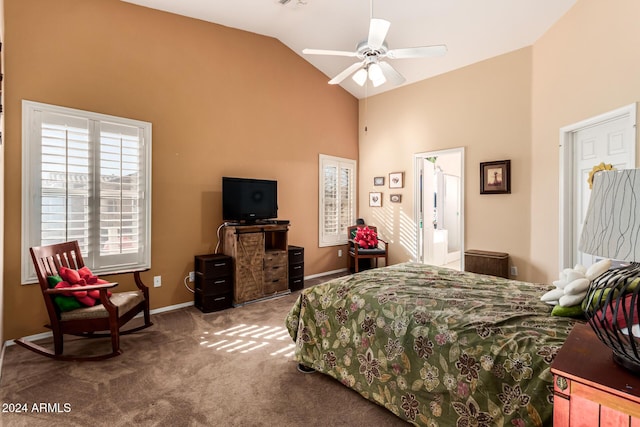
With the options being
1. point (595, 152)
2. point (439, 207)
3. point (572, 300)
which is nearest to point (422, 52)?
point (595, 152)

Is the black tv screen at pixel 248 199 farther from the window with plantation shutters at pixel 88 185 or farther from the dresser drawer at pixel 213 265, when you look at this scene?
the window with plantation shutters at pixel 88 185

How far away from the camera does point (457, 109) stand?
4.90 metres

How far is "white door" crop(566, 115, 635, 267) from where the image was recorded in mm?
2694

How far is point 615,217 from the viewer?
949mm

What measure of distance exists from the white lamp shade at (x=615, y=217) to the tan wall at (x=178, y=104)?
3881 millimetres

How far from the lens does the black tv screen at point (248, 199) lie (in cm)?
409

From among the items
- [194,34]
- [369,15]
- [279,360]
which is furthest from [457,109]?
[279,360]

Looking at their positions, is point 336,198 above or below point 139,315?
above

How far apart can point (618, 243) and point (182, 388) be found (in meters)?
2.53

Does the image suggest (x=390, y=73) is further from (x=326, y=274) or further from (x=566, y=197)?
(x=326, y=274)

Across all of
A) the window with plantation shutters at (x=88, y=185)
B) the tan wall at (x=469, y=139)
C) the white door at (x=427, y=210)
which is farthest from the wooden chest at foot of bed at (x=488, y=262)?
the window with plantation shutters at (x=88, y=185)

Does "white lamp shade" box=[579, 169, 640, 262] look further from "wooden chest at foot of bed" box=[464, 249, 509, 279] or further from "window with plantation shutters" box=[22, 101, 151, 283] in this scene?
"window with plantation shutters" box=[22, 101, 151, 283]

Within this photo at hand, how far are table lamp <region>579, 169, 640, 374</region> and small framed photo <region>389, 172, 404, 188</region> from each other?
4.60 metres

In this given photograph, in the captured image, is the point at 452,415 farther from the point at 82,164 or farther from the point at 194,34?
the point at 194,34
